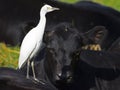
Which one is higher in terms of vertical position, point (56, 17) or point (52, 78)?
point (52, 78)

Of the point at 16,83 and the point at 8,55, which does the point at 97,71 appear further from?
the point at 8,55

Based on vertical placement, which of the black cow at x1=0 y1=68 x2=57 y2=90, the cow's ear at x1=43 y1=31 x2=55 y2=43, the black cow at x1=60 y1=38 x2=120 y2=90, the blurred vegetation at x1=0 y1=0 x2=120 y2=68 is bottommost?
the blurred vegetation at x1=0 y1=0 x2=120 y2=68

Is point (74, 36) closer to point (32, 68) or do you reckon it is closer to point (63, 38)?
point (63, 38)

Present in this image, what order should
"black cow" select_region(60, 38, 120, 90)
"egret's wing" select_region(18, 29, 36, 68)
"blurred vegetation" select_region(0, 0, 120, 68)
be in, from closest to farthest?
1. "egret's wing" select_region(18, 29, 36, 68)
2. "black cow" select_region(60, 38, 120, 90)
3. "blurred vegetation" select_region(0, 0, 120, 68)

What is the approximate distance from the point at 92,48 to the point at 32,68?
1.16 metres

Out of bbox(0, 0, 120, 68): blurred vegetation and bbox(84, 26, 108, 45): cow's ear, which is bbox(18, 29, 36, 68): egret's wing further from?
bbox(0, 0, 120, 68): blurred vegetation

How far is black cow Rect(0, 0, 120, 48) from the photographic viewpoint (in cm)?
1307

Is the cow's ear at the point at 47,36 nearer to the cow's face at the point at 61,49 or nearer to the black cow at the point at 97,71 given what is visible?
the cow's face at the point at 61,49

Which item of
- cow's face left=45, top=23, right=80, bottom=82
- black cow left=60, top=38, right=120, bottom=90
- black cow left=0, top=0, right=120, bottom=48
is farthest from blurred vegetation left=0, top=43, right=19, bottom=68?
cow's face left=45, top=23, right=80, bottom=82

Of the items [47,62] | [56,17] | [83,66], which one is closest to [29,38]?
[47,62]

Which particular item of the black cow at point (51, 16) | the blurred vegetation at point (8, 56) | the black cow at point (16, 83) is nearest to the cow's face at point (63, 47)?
the black cow at point (16, 83)

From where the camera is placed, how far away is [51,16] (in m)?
13.1

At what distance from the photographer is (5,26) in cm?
1338

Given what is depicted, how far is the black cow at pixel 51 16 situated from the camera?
13.1 metres
